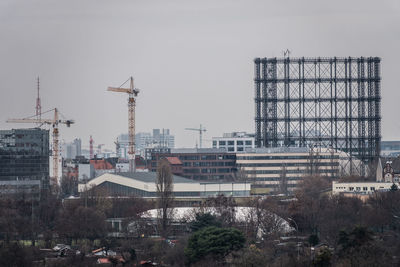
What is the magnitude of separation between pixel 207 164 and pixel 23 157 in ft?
74.5

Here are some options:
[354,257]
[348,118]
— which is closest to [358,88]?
[348,118]

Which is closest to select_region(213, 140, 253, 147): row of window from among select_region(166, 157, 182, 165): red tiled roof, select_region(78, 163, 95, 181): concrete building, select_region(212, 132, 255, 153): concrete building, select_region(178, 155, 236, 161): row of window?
select_region(212, 132, 255, 153): concrete building

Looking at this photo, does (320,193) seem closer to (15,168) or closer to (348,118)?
(348,118)

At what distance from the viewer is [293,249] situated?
154 feet

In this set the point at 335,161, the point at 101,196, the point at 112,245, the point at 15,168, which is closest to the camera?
the point at 112,245

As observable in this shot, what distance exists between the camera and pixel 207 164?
103625mm

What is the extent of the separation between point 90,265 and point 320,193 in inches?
1374

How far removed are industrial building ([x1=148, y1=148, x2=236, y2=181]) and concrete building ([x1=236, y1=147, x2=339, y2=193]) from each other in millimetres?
3918

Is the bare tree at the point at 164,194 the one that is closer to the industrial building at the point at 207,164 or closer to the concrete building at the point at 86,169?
the industrial building at the point at 207,164

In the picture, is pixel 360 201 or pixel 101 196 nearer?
pixel 360 201

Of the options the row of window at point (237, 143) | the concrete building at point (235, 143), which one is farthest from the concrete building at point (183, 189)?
the row of window at point (237, 143)

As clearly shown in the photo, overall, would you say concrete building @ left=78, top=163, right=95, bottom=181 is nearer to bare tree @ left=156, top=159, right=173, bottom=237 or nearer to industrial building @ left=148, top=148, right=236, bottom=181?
industrial building @ left=148, top=148, right=236, bottom=181

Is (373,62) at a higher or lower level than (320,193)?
higher

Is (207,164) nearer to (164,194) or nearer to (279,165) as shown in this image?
(279,165)
